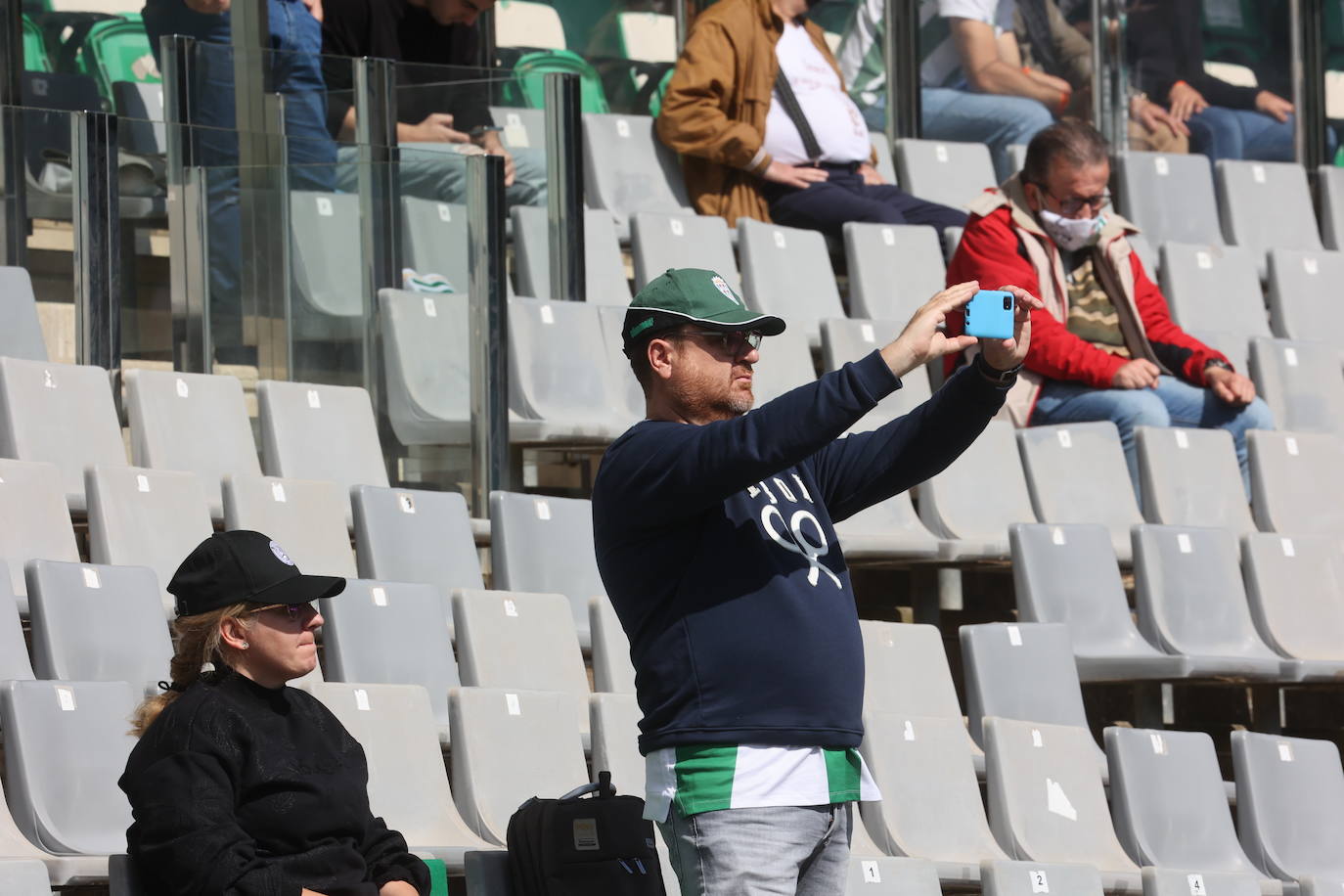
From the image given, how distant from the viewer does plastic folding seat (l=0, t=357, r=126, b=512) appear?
4.63 m

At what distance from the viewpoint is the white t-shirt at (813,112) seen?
22.0 feet

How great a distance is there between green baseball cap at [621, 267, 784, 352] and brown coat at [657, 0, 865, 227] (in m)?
3.87

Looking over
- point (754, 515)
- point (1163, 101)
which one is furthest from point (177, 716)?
point (1163, 101)

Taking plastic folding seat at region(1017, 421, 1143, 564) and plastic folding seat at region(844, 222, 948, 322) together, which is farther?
plastic folding seat at region(844, 222, 948, 322)

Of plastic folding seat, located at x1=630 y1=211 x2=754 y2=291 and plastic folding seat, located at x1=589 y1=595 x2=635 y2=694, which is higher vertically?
plastic folding seat, located at x1=630 y1=211 x2=754 y2=291

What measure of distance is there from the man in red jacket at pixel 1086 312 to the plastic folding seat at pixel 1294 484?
19 centimetres

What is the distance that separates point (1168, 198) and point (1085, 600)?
2716mm

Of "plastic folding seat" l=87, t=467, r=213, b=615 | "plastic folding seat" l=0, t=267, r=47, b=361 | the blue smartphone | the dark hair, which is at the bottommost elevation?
"plastic folding seat" l=87, t=467, r=213, b=615

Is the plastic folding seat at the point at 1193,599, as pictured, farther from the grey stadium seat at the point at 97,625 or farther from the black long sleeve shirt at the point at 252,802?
the black long sleeve shirt at the point at 252,802

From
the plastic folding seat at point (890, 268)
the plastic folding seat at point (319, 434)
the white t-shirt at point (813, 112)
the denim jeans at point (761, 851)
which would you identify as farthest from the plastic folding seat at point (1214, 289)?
the denim jeans at point (761, 851)

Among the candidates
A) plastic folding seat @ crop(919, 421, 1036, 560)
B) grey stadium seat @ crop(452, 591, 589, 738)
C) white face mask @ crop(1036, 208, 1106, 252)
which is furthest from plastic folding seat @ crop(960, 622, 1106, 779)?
white face mask @ crop(1036, 208, 1106, 252)

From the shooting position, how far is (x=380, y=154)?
5.43 meters

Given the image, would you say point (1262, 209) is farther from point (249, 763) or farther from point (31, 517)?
point (249, 763)

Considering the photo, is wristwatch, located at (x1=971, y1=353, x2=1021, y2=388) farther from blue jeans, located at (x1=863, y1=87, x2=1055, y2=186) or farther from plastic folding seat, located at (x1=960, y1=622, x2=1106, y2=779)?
blue jeans, located at (x1=863, y1=87, x2=1055, y2=186)
